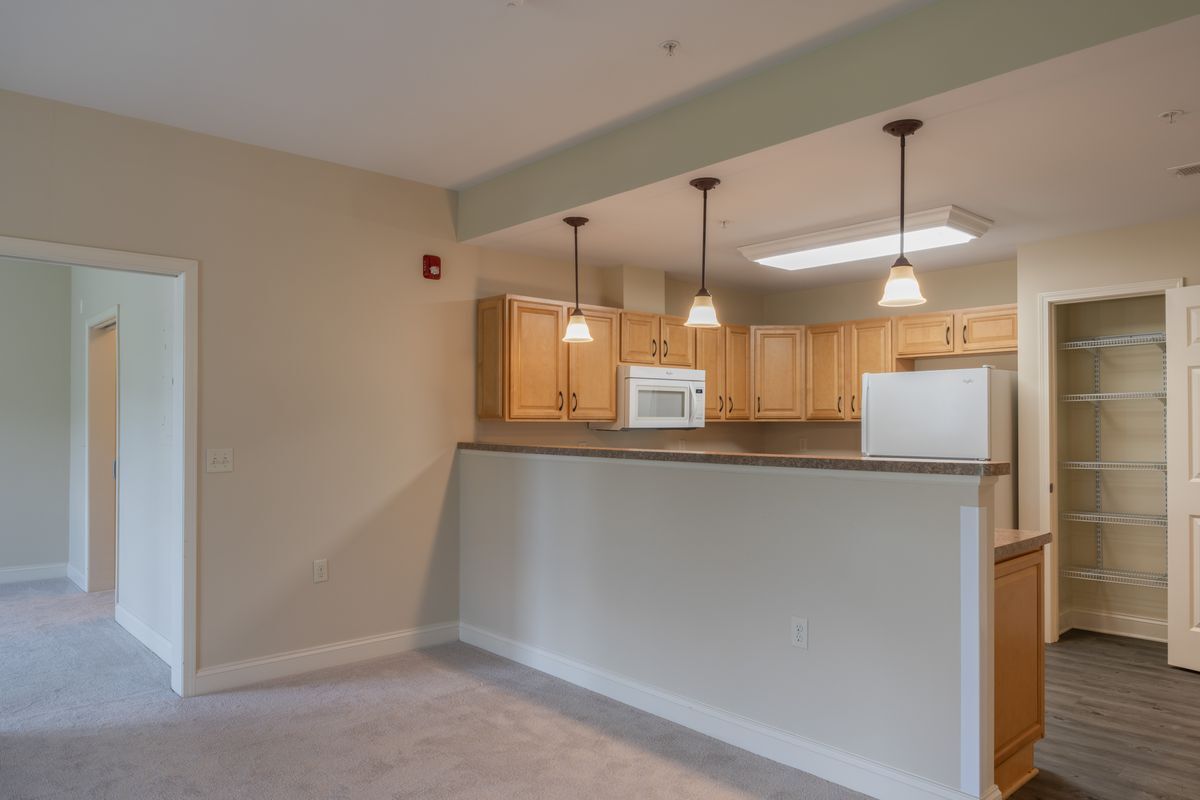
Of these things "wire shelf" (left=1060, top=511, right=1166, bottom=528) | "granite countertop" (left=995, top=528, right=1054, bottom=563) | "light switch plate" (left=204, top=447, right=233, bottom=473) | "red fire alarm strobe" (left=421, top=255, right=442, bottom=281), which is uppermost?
"red fire alarm strobe" (left=421, top=255, right=442, bottom=281)

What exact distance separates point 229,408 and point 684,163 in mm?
2450

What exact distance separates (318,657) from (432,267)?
7.26 feet

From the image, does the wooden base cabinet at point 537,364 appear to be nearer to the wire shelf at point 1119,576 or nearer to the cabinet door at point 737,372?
the cabinet door at point 737,372

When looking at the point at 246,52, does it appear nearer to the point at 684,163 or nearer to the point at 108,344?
the point at 684,163

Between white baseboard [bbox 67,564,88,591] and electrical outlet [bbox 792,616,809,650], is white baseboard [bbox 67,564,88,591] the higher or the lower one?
the lower one

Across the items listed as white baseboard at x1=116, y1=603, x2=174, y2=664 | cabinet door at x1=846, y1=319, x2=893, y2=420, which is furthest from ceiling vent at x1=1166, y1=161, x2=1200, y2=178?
white baseboard at x1=116, y1=603, x2=174, y2=664

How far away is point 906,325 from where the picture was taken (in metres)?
5.61

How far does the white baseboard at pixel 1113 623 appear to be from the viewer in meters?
4.72

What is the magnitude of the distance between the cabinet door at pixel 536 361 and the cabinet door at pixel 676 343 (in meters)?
0.96

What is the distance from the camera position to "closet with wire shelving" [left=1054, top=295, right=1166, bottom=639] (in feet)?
15.4

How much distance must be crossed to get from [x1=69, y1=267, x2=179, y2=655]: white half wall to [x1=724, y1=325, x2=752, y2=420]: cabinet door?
379 centimetres

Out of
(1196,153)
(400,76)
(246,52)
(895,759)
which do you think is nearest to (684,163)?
(400,76)

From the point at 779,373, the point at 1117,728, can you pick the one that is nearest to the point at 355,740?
the point at 1117,728

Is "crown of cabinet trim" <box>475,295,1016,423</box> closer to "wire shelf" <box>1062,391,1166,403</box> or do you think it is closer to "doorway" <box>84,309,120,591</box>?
"wire shelf" <box>1062,391,1166,403</box>
